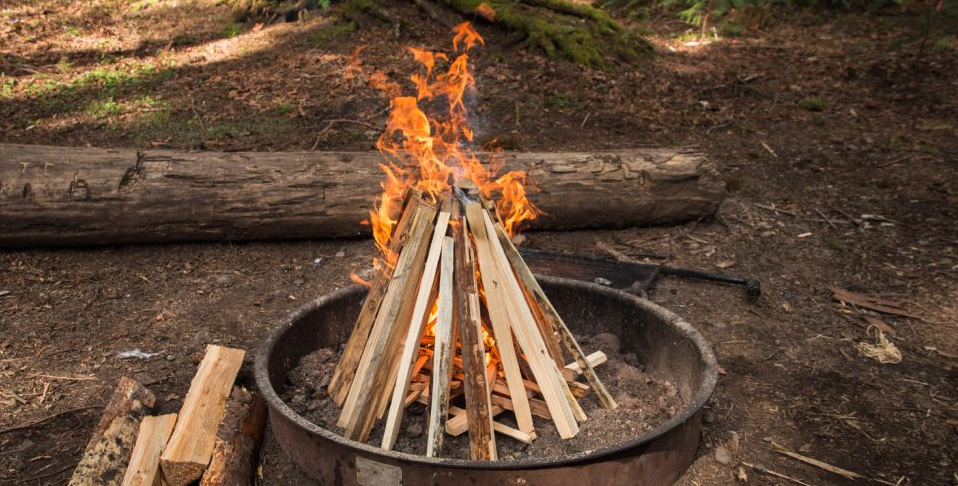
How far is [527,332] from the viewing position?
3.07 meters

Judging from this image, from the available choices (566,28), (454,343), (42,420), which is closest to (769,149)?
(566,28)

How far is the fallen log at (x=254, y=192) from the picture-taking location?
4.73m

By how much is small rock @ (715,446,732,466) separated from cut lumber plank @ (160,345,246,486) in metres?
2.09

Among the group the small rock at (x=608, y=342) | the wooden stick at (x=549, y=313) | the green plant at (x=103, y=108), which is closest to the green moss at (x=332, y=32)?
the green plant at (x=103, y=108)

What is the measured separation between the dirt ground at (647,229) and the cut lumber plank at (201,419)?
274mm

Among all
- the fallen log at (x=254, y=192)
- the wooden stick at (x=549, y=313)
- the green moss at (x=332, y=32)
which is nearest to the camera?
the wooden stick at (x=549, y=313)

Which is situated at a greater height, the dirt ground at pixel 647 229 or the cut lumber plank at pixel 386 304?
the cut lumber plank at pixel 386 304

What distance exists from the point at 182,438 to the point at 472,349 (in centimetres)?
121

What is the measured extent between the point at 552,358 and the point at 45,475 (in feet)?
7.15

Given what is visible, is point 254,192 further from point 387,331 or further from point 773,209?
point 773,209

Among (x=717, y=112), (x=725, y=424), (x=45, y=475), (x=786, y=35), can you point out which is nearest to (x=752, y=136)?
(x=717, y=112)

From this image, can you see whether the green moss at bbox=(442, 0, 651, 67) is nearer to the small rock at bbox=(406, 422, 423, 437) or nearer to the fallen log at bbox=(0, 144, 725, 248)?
the fallen log at bbox=(0, 144, 725, 248)

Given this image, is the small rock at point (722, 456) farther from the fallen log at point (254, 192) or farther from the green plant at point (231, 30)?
the green plant at point (231, 30)

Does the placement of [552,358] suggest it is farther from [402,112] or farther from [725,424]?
[402,112]
